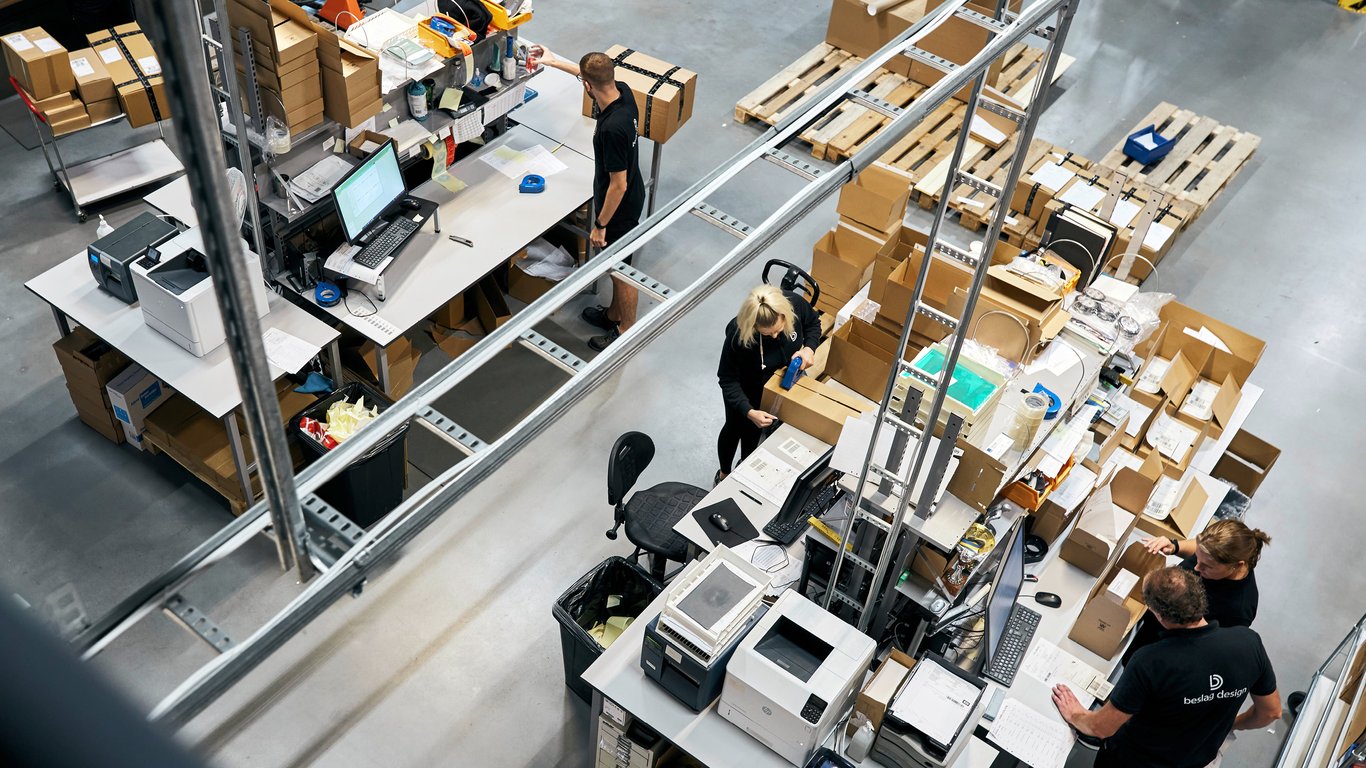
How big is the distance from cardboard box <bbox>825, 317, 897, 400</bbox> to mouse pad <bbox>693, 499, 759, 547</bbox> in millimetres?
1010

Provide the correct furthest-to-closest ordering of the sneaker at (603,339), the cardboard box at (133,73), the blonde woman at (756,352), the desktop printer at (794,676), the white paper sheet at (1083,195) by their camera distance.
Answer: the white paper sheet at (1083,195)
the sneaker at (603,339)
the cardboard box at (133,73)
the blonde woman at (756,352)
the desktop printer at (794,676)

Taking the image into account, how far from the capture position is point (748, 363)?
17.6 feet

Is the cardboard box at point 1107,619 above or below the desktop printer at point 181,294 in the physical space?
below

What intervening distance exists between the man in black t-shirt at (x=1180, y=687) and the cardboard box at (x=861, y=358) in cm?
175

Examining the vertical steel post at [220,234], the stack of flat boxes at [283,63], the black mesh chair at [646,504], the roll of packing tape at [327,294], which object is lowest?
the black mesh chair at [646,504]

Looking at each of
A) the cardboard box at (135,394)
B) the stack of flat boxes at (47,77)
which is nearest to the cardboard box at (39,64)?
the stack of flat boxes at (47,77)

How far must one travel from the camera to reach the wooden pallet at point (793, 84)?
319 inches

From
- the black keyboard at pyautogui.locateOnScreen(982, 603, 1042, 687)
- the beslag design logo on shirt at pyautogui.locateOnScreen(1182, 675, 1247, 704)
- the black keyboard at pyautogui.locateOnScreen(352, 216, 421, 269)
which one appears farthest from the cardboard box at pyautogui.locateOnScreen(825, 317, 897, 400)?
the black keyboard at pyautogui.locateOnScreen(352, 216, 421, 269)

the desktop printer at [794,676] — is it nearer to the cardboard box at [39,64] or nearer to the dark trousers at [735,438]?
the dark trousers at [735,438]

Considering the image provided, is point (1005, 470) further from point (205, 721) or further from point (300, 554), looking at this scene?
point (205, 721)

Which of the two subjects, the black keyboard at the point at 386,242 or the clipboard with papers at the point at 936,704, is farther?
the black keyboard at the point at 386,242

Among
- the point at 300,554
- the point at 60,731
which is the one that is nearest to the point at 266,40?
the point at 300,554

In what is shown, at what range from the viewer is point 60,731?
19.3 inches

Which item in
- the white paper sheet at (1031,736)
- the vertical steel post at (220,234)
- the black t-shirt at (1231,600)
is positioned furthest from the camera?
the black t-shirt at (1231,600)
